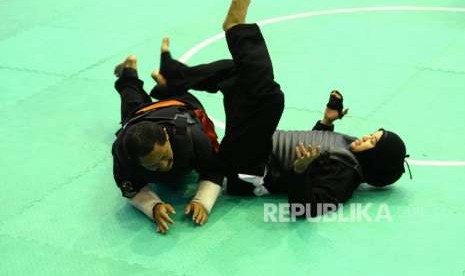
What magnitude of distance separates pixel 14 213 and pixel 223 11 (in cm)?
496

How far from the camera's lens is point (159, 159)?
4492mm

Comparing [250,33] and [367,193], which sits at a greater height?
[250,33]

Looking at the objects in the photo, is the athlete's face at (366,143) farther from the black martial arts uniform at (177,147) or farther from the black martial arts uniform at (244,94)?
the black martial arts uniform at (177,147)

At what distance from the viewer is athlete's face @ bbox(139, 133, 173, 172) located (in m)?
4.44

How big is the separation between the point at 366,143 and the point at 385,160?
0.62 ft

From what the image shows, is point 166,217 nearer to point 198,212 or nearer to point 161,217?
point 161,217

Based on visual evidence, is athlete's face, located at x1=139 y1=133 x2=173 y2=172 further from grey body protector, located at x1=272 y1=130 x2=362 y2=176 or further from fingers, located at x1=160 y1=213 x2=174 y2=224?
grey body protector, located at x1=272 y1=130 x2=362 y2=176

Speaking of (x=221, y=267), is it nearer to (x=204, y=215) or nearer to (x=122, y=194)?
(x=204, y=215)

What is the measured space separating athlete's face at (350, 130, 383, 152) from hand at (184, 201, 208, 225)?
1.21 meters

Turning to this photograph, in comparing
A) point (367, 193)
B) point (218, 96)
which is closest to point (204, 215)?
point (367, 193)

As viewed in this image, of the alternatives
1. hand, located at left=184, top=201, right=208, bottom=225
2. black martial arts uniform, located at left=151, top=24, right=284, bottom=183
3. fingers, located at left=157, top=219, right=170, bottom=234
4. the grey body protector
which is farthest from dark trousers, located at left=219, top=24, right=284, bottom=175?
fingers, located at left=157, top=219, right=170, bottom=234

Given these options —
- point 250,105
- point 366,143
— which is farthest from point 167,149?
point 366,143

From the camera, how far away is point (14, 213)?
507 centimetres

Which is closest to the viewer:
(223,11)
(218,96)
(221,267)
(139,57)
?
(221,267)
